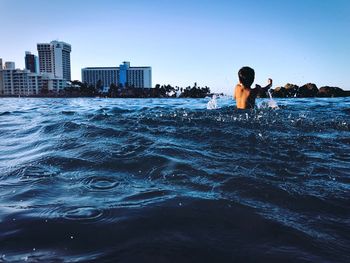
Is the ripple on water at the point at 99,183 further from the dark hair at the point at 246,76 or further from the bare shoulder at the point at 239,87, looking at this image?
the bare shoulder at the point at 239,87

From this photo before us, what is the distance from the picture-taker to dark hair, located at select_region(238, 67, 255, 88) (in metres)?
9.20

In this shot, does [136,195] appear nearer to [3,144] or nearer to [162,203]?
[162,203]

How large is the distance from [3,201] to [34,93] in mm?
153591

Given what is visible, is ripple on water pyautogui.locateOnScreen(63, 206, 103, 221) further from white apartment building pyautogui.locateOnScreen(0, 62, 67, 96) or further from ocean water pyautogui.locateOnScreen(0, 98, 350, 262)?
white apartment building pyautogui.locateOnScreen(0, 62, 67, 96)

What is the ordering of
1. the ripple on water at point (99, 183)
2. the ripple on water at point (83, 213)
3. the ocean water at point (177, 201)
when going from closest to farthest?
the ocean water at point (177, 201)
the ripple on water at point (83, 213)
the ripple on water at point (99, 183)

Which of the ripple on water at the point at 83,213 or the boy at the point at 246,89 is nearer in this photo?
the ripple on water at the point at 83,213

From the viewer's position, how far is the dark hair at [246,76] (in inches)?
362

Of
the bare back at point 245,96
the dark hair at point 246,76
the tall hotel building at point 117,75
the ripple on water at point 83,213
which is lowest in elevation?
the ripple on water at point 83,213

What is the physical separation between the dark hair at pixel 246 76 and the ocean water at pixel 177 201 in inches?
155

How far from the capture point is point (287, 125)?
293 inches

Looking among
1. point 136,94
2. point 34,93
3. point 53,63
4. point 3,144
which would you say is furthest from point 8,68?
point 3,144

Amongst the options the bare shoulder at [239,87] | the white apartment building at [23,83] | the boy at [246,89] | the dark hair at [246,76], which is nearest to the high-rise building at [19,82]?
the white apartment building at [23,83]

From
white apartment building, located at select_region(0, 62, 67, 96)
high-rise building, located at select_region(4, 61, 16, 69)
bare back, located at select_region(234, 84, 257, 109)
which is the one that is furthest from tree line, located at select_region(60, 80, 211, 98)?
bare back, located at select_region(234, 84, 257, 109)

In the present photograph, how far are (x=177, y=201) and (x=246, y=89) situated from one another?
718cm
